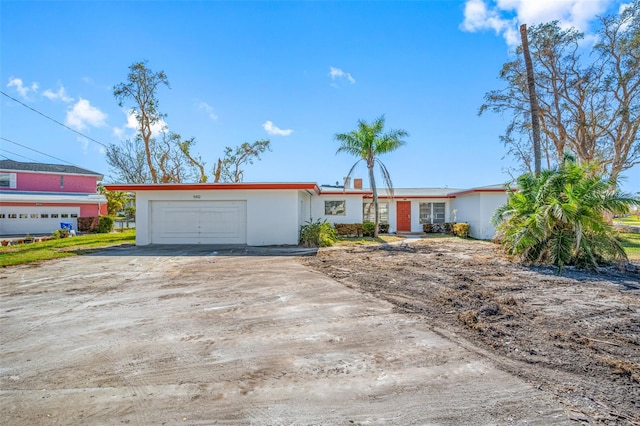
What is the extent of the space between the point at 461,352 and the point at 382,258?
7267 mm

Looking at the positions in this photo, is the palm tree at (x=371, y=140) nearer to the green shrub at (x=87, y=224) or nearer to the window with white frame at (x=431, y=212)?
the window with white frame at (x=431, y=212)

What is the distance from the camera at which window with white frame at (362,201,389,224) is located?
2098 centimetres

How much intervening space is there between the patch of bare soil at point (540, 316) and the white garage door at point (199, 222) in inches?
253

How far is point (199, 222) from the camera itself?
50.2 feet

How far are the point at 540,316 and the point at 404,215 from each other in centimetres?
1682

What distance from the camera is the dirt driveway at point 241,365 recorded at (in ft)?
8.25

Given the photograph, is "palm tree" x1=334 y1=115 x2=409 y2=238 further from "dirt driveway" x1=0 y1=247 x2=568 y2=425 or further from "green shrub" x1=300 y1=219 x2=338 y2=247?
"dirt driveway" x1=0 y1=247 x2=568 y2=425

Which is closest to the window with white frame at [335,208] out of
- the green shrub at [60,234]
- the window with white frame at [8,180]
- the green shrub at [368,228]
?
the green shrub at [368,228]

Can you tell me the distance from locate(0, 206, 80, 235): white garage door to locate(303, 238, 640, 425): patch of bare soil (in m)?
24.5

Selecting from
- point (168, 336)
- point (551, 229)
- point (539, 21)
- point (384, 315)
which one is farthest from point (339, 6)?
point (539, 21)

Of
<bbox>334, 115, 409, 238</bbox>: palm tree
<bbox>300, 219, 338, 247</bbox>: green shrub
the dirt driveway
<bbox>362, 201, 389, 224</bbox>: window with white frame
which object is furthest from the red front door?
the dirt driveway

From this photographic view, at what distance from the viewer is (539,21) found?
18406 mm

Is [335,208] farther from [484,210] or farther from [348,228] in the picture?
[484,210]

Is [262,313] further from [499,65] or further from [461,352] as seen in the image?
[499,65]
